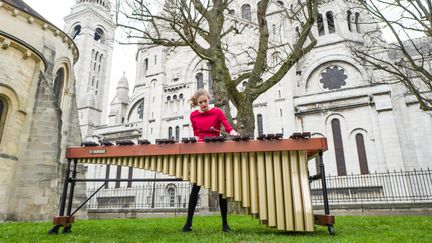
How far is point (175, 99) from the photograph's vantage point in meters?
27.4

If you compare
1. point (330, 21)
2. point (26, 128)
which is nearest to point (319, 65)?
point (330, 21)

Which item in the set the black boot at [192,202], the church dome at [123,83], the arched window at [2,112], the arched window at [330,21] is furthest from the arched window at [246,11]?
the black boot at [192,202]

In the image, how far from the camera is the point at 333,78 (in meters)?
24.1

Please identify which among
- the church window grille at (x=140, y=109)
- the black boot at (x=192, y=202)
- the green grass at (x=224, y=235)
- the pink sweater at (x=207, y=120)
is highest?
the church window grille at (x=140, y=109)

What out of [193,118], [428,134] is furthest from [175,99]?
[193,118]

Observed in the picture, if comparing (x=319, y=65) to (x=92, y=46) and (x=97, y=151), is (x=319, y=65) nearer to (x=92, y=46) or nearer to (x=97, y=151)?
(x=97, y=151)

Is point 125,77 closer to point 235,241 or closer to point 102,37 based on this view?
point 102,37

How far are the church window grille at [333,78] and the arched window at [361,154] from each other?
491 cm

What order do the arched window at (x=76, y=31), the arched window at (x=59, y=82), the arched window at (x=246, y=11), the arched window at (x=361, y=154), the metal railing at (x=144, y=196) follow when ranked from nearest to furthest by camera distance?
1. the arched window at (x=59, y=82)
2. the arched window at (x=361, y=154)
3. the metal railing at (x=144, y=196)
4. the arched window at (x=246, y=11)
5. the arched window at (x=76, y=31)

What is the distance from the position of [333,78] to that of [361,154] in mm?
6912

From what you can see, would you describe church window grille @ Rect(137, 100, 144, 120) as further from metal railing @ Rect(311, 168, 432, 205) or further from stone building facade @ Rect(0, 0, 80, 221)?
metal railing @ Rect(311, 168, 432, 205)

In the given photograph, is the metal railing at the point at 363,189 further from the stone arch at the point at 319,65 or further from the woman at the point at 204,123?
the woman at the point at 204,123

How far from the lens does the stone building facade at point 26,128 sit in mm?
10859

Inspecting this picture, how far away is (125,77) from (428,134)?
99.7 ft
